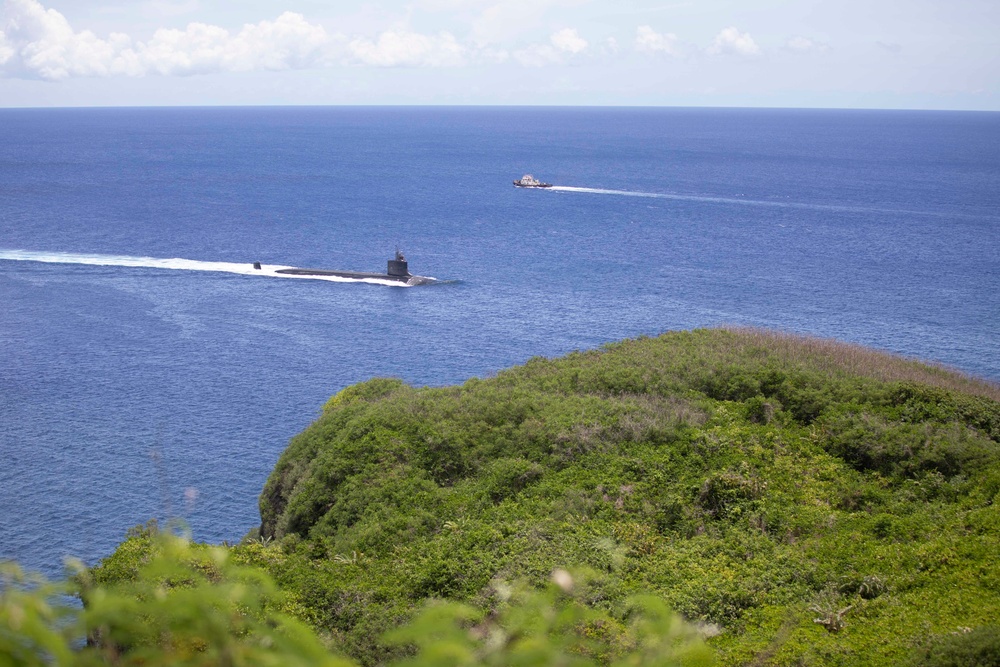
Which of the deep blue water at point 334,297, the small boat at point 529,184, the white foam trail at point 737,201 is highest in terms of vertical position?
the small boat at point 529,184

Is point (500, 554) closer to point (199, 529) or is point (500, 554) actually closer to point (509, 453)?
point (509, 453)

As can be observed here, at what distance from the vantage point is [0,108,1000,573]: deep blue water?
4353 cm

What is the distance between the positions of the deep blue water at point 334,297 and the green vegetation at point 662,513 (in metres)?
6.04

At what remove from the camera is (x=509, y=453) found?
93.5 feet

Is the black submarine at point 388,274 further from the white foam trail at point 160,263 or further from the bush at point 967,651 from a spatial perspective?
the bush at point 967,651

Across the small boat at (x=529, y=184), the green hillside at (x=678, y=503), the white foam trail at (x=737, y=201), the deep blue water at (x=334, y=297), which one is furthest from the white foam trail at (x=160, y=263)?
the small boat at (x=529, y=184)

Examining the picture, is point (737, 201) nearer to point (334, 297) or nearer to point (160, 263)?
point (334, 297)

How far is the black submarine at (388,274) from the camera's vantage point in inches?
3201

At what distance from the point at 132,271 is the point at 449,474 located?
66.1 meters

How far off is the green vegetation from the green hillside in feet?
0.24

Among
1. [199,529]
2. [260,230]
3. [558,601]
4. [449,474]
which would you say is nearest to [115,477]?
[199,529]

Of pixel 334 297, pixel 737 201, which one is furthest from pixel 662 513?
pixel 737 201

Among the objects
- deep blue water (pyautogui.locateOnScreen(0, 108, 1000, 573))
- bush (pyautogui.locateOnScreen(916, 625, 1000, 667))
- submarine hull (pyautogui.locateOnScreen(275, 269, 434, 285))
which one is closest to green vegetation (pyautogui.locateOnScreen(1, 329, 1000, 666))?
bush (pyautogui.locateOnScreen(916, 625, 1000, 667))

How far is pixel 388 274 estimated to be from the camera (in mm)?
82625
